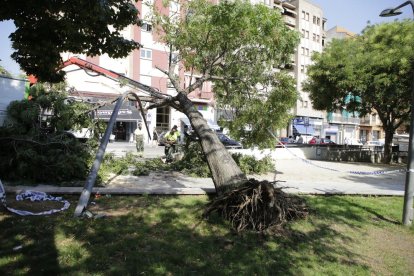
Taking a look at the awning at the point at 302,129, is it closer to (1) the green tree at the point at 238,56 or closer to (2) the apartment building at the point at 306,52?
(2) the apartment building at the point at 306,52

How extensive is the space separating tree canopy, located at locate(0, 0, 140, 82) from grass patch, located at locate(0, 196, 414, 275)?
277cm

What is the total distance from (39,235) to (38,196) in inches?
81.2

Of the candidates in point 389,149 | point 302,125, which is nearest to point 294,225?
point 389,149

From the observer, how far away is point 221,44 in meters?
10.0

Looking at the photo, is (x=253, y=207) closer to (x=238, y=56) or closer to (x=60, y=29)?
(x=60, y=29)

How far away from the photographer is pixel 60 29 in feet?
20.0

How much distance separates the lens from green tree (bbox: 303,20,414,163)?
57.0ft

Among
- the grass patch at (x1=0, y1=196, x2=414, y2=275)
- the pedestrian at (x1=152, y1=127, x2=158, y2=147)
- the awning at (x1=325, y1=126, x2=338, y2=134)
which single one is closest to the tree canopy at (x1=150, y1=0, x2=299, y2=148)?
the grass patch at (x1=0, y1=196, x2=414, y2=275)

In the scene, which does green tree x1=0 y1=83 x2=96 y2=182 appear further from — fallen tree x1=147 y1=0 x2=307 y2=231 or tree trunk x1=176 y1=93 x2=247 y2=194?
tree trunk x1=176 y1=93 x2=247 y2=194

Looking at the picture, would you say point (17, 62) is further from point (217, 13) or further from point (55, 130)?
point (217, 13)

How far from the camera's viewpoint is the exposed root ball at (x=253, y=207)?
566cm

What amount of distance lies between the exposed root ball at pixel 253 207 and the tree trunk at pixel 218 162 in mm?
427

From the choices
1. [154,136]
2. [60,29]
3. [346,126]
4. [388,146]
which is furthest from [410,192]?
[346,126]

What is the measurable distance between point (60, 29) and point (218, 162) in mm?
3762
